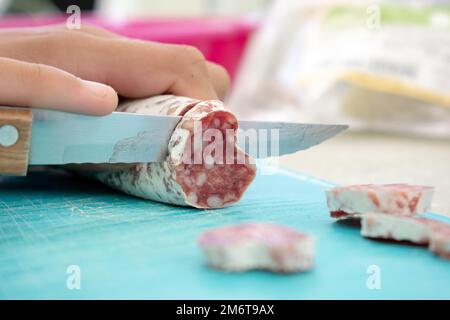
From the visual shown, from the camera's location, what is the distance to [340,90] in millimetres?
3898

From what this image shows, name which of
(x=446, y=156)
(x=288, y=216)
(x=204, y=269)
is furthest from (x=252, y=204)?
(x=446, y=156)

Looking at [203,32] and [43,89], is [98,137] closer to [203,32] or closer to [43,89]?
[43,89]

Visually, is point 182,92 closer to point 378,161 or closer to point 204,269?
point 204,269

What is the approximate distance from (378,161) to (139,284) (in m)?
1.77

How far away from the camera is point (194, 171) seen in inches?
63.4

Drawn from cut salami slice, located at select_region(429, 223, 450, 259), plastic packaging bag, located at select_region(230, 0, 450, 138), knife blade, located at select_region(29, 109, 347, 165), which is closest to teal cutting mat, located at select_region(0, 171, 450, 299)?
cut salami slice, located at select_region(429, 223, 450, 259)

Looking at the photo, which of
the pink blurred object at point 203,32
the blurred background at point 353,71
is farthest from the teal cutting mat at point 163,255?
the pink blurred object at point 203,32

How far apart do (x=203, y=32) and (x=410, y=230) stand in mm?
3579

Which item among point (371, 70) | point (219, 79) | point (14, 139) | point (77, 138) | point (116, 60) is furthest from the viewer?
point (371, 70)

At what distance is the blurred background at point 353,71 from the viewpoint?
3654 mm

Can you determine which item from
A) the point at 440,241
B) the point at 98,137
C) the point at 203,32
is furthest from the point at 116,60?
the point at 203,32

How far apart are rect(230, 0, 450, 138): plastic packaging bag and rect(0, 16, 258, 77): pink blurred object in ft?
2.35

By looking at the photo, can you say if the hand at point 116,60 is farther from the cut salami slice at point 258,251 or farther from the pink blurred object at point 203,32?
the pink blurred object at point 203,32
